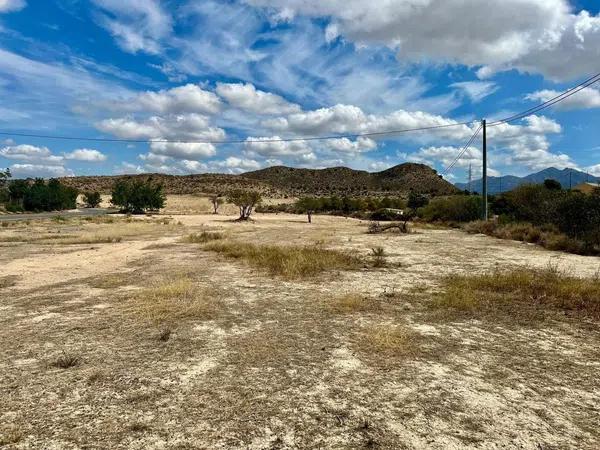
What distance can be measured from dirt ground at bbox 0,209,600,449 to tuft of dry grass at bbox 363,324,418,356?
0.04 meters

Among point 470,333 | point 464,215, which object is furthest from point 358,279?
point 464,215

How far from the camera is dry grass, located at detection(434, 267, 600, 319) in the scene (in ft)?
31.3

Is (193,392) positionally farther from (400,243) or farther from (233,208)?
(233,208)

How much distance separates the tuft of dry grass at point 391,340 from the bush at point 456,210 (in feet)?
A: 102

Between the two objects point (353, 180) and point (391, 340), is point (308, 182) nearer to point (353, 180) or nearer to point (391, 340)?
point (353, 180)

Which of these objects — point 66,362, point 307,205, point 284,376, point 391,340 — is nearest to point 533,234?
point 391,340

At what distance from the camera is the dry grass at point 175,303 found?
8.90m

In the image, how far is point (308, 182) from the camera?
452 feet

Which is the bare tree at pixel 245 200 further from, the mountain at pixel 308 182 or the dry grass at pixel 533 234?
the mountain at pixel 308 182

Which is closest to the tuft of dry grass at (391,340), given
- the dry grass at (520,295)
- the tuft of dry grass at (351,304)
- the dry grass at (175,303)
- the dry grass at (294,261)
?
the tuft of dry grass at (351,304)

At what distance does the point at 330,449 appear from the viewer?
4.26m

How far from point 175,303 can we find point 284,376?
14.7 feet

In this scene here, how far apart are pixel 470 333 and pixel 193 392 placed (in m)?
4.85

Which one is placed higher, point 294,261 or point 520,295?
point 294,261
